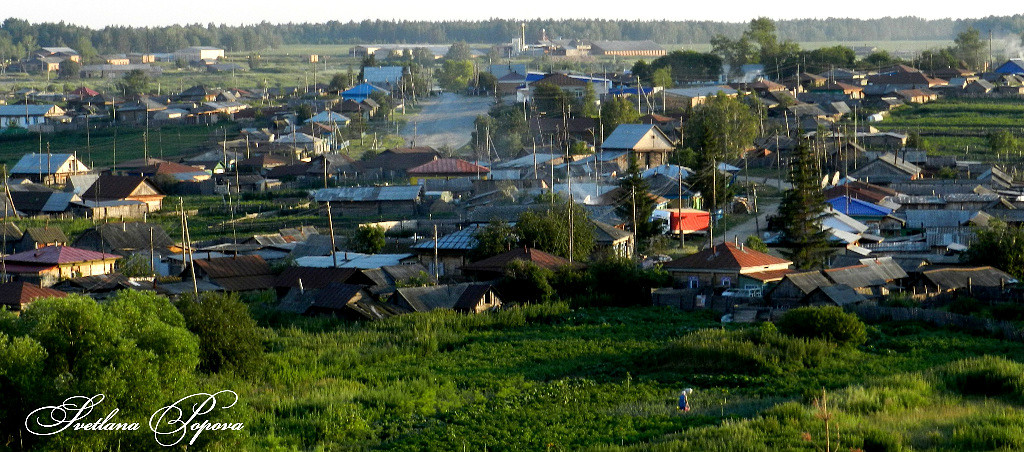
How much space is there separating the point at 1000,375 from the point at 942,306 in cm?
656

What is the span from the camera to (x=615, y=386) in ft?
58.7

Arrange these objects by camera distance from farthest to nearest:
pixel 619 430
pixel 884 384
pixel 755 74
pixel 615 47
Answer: pixel 615 47
pixel 755 74
pixel 884 384
pixel 619 430

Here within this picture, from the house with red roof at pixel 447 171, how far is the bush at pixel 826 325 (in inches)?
953

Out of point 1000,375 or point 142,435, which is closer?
point 142,435

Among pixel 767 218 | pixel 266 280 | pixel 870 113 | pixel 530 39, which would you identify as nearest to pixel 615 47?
pixel 530 39

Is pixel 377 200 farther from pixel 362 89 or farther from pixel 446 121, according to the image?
pixel 362 89

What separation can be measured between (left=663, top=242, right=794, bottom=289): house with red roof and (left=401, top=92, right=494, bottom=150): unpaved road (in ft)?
90.7

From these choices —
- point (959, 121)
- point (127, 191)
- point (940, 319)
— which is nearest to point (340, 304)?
point (940, 319)

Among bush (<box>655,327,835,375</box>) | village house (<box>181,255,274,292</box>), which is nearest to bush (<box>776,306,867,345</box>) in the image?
bush (<box>655,327,835,375</box>)

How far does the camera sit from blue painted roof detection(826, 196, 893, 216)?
3334cm

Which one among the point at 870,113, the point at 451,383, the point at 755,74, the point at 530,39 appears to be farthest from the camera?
the point at 530,39

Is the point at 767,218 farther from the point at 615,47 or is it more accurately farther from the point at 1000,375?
the point at 615,47

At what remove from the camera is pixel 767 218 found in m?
33.5

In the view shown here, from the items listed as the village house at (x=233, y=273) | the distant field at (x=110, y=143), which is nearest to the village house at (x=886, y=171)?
the village house at (x=233, y=273)
